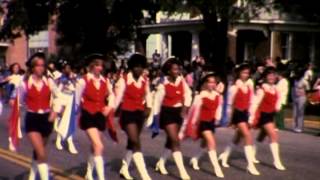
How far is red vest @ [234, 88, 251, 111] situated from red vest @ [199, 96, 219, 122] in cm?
74

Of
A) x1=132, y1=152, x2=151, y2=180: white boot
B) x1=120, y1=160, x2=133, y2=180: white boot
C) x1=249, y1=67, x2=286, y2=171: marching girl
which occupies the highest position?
x1=249, y1=67, x2=286, y2=171: marching girl

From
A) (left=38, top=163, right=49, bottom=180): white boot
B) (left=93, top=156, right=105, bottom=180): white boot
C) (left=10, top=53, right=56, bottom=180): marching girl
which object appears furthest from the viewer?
(left=93, top=156, right=105, bottom=180): white boot

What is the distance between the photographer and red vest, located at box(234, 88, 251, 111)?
11.7m

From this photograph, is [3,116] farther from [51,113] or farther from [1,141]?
[51,113]

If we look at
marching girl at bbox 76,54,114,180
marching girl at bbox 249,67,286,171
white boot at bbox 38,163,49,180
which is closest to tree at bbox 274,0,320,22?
marching girl at bbox 249,67,286,171

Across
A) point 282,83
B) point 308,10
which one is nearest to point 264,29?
point 308,10

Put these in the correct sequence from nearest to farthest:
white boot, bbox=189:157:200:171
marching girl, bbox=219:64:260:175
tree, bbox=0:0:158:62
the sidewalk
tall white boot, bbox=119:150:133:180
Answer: tall white boot, bbox=119:150:133:180
marching girl, bbox=219:64:260:175
white boot, bbox=189:157:200:171
the sidewalk
tree, bbox=0:0:158:62

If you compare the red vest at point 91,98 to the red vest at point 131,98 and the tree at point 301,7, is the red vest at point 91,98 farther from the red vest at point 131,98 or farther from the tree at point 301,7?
the tree at point 301,7

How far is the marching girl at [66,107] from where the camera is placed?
11.6 m

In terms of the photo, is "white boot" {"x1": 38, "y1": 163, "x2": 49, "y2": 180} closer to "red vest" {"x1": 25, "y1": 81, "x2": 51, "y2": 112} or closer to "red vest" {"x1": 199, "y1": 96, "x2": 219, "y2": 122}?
"red vest" {"x1": 25, "y1": 81, "x2": 51, "y2": 112}

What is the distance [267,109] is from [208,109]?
1351 millimetres

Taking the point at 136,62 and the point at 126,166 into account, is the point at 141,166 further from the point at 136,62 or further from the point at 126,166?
the point at 136,62

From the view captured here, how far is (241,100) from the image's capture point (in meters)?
11.7

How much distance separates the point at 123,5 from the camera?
37500mm
